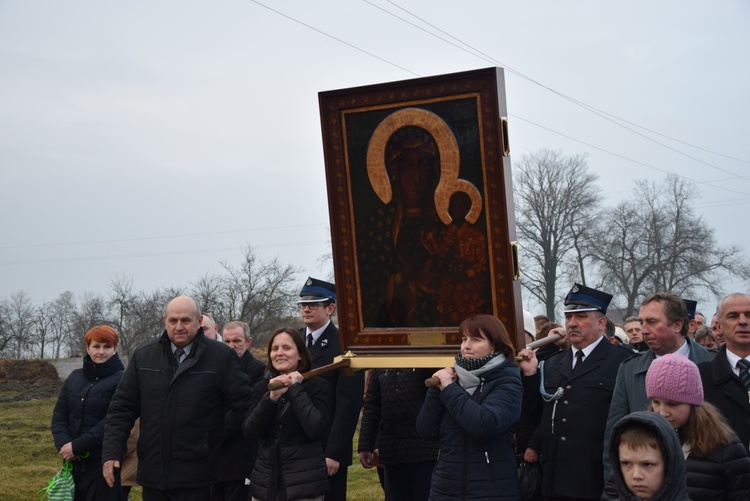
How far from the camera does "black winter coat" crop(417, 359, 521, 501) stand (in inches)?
209

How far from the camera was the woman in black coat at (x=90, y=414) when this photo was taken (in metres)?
7.91

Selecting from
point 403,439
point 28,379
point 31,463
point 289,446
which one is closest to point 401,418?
point 403,439

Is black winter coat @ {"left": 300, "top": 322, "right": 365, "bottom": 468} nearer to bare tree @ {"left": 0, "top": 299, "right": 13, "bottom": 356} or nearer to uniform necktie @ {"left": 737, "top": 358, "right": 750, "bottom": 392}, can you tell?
uniform necktie @ {"left": 737, "top": 358, "right": 750, "bottom": 392}

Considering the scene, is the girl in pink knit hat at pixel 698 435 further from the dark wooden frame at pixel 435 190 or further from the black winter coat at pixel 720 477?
the dark wooden frame at pixel 435 190

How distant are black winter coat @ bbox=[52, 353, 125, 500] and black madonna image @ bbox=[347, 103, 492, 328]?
3039 mm

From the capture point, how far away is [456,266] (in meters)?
5.82

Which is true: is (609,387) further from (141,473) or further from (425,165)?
(141,473)

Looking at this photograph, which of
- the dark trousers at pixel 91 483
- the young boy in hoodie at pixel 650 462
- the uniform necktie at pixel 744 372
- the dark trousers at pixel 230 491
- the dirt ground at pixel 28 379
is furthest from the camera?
the dirt ground at pixel 28 379

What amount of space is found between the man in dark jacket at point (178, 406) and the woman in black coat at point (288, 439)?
58 centimetres

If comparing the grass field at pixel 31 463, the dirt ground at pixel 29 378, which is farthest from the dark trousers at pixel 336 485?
the dirt ground at pixel 29 378

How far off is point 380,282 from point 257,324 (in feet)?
114

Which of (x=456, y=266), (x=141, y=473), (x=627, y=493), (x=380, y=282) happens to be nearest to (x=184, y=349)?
(x=141, y=473)

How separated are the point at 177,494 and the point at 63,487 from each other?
1696mm

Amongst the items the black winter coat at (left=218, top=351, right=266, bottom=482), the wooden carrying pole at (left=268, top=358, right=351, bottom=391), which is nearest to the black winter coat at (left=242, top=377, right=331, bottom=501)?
the wooden carrying pole at (left=268, top=358, right=351, bottom=391)
